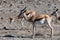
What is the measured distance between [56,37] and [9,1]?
257 inches

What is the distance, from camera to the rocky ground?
11.5 metres

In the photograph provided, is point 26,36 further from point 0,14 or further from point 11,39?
point 0,14

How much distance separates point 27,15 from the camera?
11703 millimetres

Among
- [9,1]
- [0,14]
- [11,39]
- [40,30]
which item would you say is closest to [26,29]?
[40,30]

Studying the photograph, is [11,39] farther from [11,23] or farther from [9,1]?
[9,1]

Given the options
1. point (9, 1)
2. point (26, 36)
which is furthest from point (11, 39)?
point (9, 1)

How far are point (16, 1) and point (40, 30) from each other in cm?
552

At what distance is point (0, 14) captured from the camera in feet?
48.6

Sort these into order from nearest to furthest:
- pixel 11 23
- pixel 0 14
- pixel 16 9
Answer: pixel 11 23 < pixel 0 14 < pixel 16 9

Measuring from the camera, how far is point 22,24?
13.0 metres

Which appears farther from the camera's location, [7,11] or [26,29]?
[7,11]

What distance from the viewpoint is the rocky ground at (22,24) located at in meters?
11.5

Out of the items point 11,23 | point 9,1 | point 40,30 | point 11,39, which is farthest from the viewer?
point 9,1

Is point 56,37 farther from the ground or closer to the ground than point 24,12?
closer to the ground
